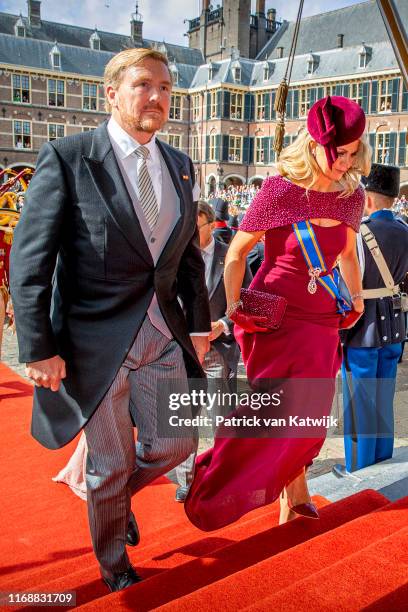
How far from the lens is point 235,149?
43250 mm

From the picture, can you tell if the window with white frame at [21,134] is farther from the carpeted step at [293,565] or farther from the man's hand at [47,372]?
the carpeted step at [293,565]

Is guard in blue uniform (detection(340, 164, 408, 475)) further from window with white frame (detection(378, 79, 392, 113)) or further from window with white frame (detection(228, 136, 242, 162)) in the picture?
window with white frame (detection(228, 136, 242, 162))

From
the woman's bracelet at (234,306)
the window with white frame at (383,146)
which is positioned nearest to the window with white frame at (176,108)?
the window with white frame at (383,146)

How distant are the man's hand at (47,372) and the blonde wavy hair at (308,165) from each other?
3.98 feet

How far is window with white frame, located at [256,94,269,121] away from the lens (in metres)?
42.8

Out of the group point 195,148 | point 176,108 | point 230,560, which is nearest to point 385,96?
point 195,148

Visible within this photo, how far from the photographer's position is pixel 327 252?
2.45 meters

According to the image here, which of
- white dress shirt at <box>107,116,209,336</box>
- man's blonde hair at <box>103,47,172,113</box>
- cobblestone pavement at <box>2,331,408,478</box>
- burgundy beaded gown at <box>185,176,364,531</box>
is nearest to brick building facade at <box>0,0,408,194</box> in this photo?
cobblestone pavement at <box>2,331,408,478</box>

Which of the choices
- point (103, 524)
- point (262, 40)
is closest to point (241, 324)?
point (103, 524)

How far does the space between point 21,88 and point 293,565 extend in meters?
42.4

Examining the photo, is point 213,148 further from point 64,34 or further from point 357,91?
point 64,34

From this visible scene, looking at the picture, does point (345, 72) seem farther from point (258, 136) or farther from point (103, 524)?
point (103, 524)

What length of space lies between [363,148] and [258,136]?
42.3 m

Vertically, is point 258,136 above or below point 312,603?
above
